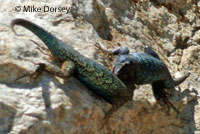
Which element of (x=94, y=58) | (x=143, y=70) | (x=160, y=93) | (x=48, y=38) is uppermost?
(x=48, y=38)

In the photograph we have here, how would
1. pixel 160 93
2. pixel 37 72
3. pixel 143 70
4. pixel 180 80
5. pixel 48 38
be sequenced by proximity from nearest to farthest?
pixel 37 72 → pixel 48 38 → pixel 143 70 → pixel 160 93 → pixel 180 80

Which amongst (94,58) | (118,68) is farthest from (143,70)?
(94,58)

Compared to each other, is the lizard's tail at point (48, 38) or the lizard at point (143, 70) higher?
the lizard's tail at point (48, 38)

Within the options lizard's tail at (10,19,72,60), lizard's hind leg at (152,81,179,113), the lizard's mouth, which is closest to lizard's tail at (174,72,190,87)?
lizard's hind leg at (152,81,179,113)

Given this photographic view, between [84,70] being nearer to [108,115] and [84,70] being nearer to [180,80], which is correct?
[108,115]

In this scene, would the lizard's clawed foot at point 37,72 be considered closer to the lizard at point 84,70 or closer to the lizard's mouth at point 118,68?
the lizard at point 84,70

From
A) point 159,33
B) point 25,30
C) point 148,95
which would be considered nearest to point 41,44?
point 25,30

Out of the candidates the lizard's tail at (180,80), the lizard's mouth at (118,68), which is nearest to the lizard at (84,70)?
the lizard's mouth at (118,68)
